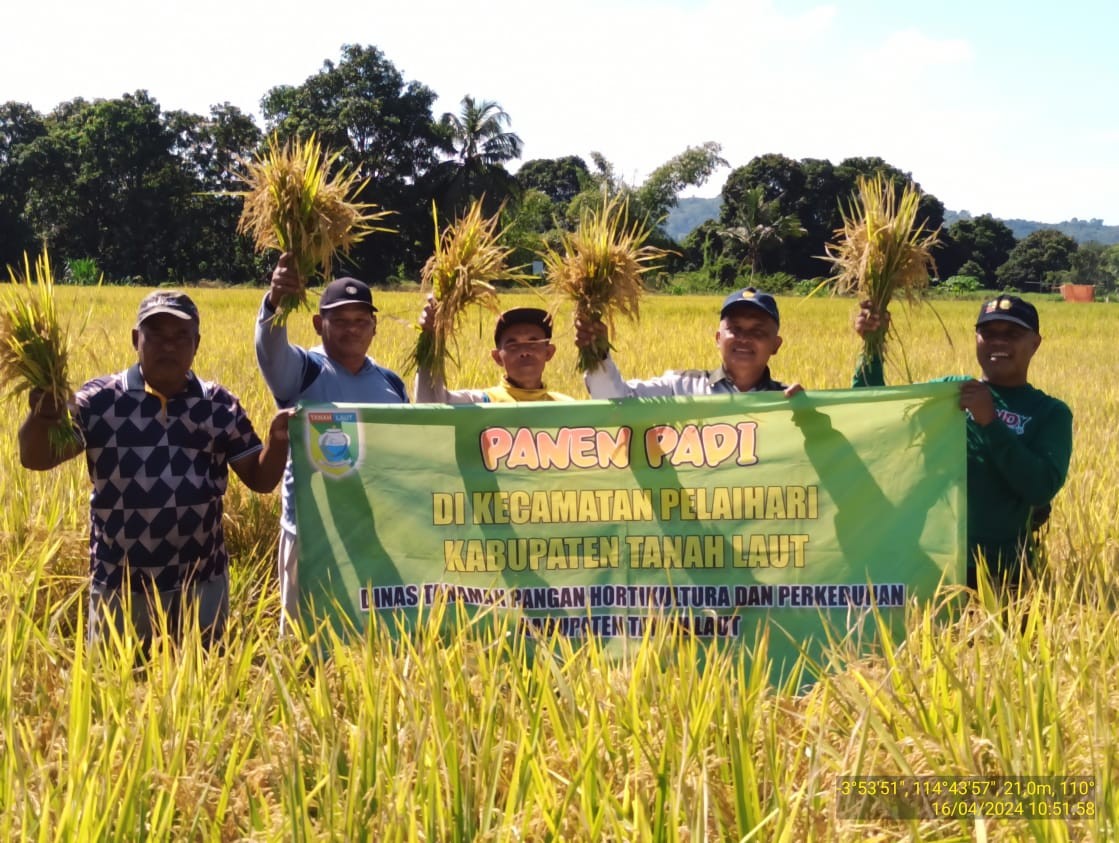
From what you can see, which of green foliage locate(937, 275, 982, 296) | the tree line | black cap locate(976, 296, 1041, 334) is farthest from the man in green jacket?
green foliage locate(937, 275, 982, 296)

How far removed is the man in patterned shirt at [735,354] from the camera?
132 inches

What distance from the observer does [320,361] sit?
3484mm

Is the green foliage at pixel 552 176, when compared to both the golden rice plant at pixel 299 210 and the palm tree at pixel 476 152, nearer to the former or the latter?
the palm tree at pixel 476 152

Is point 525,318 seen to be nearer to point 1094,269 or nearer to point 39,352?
point 39,352

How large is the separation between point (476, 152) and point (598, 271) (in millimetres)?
41124

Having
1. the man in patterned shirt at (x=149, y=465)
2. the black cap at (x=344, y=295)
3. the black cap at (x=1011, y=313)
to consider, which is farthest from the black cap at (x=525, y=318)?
the black cap at (x=1011, y=313)

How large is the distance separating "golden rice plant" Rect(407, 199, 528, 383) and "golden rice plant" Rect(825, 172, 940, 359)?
1263 millimetres

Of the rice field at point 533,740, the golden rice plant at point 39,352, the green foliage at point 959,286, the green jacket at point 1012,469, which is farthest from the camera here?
the green foliage at point 959,286

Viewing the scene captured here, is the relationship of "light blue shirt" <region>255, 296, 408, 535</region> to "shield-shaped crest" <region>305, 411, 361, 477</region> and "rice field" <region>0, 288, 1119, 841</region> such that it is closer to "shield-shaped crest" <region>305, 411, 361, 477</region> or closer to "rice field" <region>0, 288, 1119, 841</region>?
"shield-shaped crest" <region>305, 411, 361, 477</region>

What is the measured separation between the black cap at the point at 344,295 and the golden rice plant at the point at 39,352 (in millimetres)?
910

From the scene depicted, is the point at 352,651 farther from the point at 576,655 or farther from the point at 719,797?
the point at 719,797

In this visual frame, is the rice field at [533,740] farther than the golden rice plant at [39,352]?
No

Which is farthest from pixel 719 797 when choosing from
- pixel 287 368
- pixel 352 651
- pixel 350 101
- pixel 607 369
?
pixel 350 101

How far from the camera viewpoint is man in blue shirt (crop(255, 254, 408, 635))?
3.21 m
